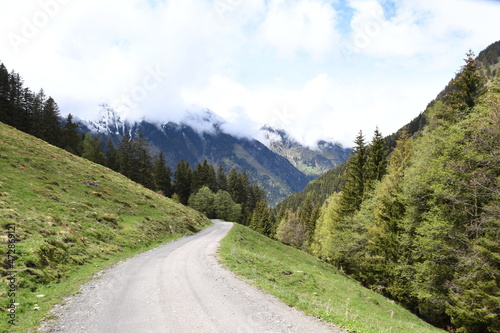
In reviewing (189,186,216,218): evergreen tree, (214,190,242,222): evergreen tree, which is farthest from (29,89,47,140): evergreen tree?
(214,190,242,222): evergreen tree

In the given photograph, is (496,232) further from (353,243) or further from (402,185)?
(353,243)

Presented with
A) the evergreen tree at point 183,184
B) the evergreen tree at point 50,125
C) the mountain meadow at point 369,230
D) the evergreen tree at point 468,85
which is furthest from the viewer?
the evergreen tree at point 183,184

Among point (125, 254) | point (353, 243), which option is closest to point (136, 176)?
point (125, 254)

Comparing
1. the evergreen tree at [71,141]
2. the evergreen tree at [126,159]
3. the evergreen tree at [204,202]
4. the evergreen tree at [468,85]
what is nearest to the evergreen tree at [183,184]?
the evergreen tree at [204,202]

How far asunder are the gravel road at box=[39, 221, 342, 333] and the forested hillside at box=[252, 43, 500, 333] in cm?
1442

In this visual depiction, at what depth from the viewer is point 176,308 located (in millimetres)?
10461

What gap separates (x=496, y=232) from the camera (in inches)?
619

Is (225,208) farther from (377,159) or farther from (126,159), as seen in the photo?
(377,159)

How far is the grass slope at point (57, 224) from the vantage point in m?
12.8

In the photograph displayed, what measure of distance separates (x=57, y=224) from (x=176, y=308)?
17.2 m

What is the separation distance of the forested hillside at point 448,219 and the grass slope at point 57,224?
946 inches

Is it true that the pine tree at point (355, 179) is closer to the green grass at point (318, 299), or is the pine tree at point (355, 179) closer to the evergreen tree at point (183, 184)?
the green grass at point (318, 299)

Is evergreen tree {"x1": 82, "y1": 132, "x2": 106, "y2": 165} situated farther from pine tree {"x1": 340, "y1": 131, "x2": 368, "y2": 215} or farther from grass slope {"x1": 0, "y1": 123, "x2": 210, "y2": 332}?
pine tree {"x1": 340, "y1": 131, "x2": 368, "y2": 215}

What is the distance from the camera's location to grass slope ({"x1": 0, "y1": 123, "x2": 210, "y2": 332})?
12778mm
